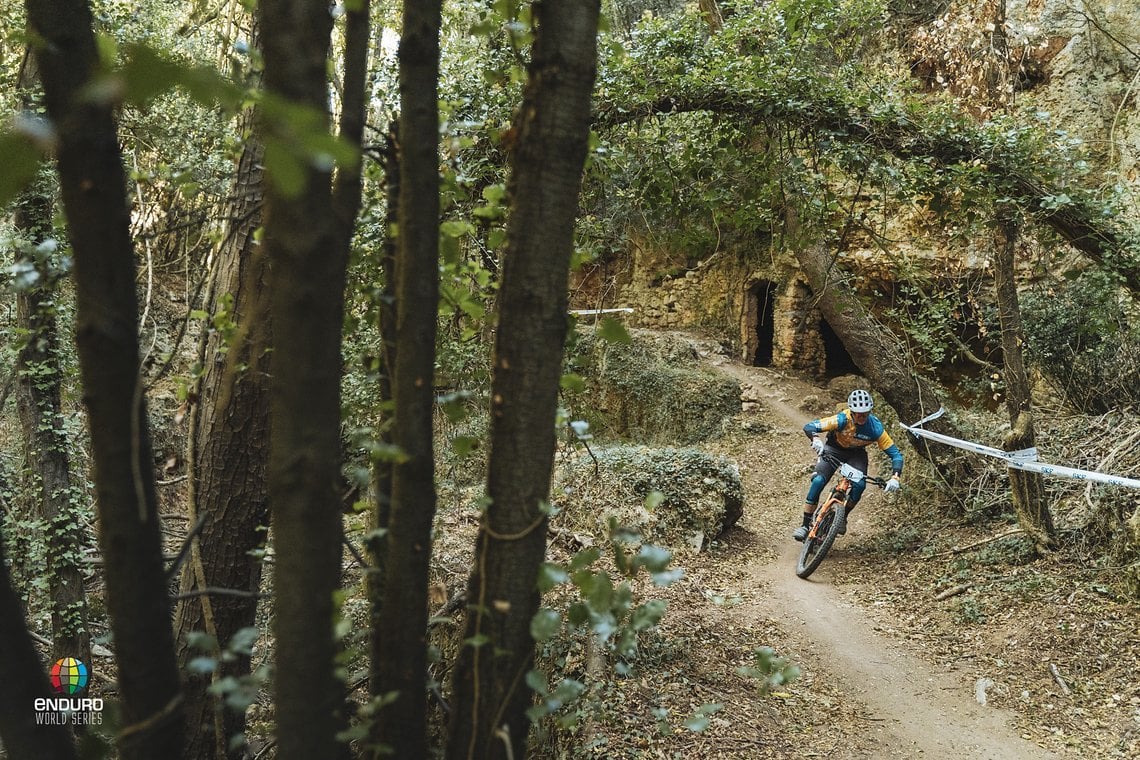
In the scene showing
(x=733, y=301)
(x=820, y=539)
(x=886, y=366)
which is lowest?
(x=820, y=539)

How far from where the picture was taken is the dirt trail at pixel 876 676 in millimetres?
4785

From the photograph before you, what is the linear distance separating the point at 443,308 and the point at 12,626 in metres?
1.22

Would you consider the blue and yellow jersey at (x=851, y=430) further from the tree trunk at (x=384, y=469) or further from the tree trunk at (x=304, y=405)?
the tree trunk at (x=304, y=405)

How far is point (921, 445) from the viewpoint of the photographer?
28.3 feet

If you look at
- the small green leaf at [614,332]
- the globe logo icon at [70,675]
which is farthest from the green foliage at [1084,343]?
the globe logo icon at [70,675]

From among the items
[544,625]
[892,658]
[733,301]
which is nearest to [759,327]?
[733,301]

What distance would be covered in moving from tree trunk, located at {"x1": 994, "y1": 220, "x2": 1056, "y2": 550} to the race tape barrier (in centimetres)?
9

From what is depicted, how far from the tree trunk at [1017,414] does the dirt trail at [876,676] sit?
5.47ft

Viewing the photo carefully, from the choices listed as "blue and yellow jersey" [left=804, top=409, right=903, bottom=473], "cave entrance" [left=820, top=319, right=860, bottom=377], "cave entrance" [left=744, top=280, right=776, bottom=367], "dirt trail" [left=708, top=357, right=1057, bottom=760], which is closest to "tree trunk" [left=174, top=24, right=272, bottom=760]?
"dirt trail" [left=708, top=357, right=1057, bottom=760]

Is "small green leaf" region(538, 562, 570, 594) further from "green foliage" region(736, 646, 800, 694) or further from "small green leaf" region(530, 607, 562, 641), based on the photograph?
"green foliage" region(736, 646, 800, 694)

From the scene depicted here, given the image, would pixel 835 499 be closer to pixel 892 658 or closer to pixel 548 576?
pixel 892 658

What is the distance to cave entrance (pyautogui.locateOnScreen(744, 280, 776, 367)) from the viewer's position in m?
17.7

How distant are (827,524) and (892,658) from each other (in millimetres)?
1969

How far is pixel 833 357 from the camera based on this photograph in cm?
1745
